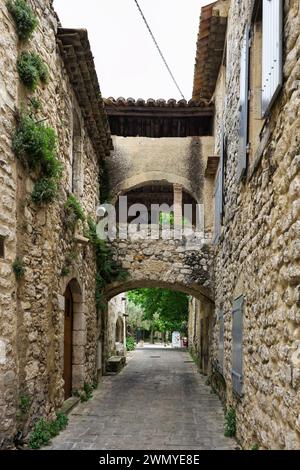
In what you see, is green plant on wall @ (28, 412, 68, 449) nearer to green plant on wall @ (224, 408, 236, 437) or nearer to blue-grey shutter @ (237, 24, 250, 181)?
green plant on wall @ (224, 408, 236, 437)

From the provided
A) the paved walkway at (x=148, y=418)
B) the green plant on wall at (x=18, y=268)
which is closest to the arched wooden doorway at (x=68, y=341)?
the paved walkway at (x=148, y=418)

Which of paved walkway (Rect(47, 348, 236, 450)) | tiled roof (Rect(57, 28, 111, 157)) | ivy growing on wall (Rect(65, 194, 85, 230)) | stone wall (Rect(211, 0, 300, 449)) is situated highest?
tiled roof (Rect(57, 28, 111, 157))

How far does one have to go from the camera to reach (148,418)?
6898mm

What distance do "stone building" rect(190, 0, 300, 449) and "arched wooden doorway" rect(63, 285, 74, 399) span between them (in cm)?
268

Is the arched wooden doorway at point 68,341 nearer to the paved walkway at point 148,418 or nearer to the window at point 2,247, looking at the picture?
the paved walkway at point 148,418

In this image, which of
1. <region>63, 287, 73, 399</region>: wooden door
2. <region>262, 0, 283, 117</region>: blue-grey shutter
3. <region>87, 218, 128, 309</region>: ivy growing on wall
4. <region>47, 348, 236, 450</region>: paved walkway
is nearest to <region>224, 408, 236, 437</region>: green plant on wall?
<region>47, 348, 236, 450</region>: paved walkway

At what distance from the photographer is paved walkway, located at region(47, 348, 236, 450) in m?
5.54

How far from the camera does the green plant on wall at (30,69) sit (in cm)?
504

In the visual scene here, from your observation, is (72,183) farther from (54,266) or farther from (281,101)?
(281,101)

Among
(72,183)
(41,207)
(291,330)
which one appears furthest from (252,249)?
(72,183)

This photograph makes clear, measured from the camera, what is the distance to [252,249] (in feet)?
15.1

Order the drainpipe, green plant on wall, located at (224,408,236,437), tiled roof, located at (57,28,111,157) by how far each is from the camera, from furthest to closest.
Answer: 1. the drainpipe
2. tiled roof, located at (57,28,111,157)
3. green plant on wall, located at (224,408,236,437)

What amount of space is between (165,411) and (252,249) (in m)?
3.92

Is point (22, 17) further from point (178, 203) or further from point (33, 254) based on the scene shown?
point (178, 203)
